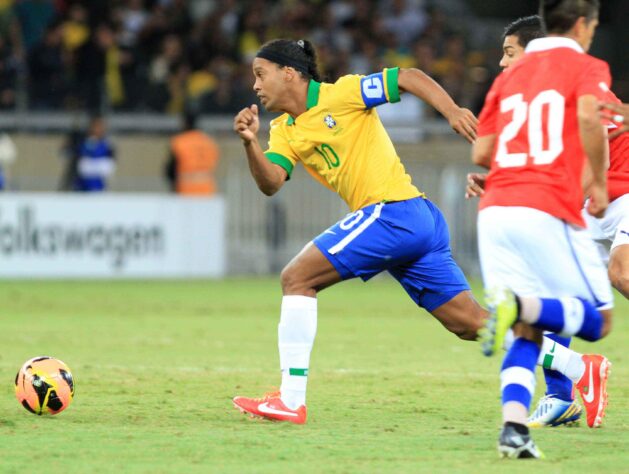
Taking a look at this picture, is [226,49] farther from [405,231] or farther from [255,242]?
[405,231]

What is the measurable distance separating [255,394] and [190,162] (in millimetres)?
13346

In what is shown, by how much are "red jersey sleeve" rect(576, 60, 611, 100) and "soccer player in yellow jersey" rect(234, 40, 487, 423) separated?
4.22ft

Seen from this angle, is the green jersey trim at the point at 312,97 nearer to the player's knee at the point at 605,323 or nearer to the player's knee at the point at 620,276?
the player's knee at the point at 620,276

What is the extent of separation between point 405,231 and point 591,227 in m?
1.91

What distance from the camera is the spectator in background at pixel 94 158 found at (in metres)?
22.3

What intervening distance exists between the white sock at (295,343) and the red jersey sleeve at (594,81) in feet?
7.03

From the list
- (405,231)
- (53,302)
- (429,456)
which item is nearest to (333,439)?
(429,456)

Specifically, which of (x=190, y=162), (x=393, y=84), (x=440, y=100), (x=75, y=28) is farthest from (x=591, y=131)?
(x=75, y=28)

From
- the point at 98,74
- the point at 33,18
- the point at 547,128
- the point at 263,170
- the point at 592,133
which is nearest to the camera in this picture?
the point at 592,133

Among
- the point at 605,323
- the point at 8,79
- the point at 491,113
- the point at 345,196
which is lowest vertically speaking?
the point at 605,323

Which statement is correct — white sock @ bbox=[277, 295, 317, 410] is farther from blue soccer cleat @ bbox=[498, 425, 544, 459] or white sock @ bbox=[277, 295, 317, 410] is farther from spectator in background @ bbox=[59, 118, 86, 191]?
spectator in background @ bbox=[59, 118, 86, 191]

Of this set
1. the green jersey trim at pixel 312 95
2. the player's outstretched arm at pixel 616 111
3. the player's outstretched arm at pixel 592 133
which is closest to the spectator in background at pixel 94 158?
the green jersey trim at pixel 312 95

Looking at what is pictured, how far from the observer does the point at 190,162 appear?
72.2 ft

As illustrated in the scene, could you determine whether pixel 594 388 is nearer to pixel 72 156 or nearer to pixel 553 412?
pixel 553 412
